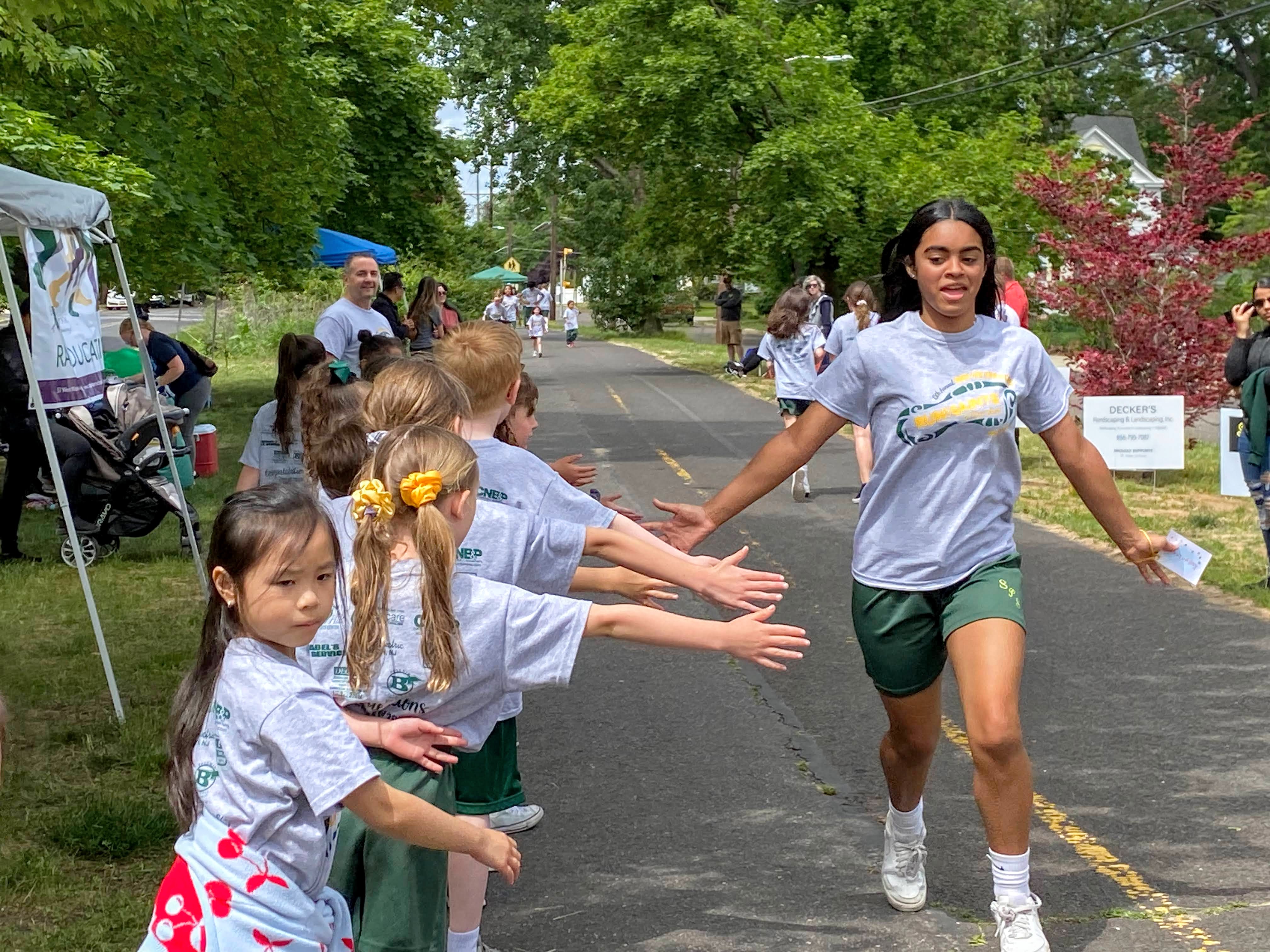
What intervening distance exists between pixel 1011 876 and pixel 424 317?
536 inches

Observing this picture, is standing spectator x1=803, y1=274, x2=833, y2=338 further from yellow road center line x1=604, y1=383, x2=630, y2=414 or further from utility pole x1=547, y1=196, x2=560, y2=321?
utility pole x1=547, y1=196, x2=560, y2=321

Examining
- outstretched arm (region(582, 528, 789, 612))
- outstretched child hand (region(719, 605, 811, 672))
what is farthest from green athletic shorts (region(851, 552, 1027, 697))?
outstretched child hand (region(719, 605, 811, 672))

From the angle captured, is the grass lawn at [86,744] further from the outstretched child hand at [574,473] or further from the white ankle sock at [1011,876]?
the white ankle sock at [1011,876]

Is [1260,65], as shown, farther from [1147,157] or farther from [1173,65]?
[1147,157]

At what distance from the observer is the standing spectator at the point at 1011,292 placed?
12.5m

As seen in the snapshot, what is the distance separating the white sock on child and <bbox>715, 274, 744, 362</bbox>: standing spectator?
28.1 metres

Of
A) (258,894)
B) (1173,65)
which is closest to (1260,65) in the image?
(1173,65)

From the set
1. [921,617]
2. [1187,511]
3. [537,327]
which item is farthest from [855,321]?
[537,327]

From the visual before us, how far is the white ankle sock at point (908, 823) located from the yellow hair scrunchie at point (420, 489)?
215cm

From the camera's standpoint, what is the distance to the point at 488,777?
4.09 metres

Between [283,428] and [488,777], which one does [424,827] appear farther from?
[283,428]

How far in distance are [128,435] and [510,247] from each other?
90.1 metres

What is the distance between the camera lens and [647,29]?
30.6m

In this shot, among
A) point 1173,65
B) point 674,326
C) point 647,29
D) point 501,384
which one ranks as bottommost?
point 674,326
